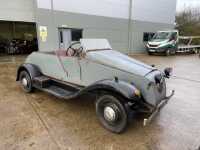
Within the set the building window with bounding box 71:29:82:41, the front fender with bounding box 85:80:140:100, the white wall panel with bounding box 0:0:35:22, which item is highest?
the white wall panel with bounding box 0:0:35:22

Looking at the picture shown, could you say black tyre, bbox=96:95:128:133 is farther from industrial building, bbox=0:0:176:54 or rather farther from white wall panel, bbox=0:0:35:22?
white wall panel, bbox=0:0:35:22

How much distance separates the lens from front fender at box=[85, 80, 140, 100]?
2389 millimetres

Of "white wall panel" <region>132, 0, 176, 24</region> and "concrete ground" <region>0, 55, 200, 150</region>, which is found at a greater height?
"white wall panel" <region>132, 0, 176, 24</region>

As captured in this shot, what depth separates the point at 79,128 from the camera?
107 inches

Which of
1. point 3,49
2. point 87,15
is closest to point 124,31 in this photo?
point 87,15

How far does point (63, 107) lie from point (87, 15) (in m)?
9.69

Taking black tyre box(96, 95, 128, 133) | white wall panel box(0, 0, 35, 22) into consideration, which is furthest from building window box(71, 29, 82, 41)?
black tyre box(96, 95, 128, 133)

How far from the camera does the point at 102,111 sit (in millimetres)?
2822

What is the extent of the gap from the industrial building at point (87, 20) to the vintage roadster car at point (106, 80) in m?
2.65

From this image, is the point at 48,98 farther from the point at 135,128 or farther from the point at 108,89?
the point at 135,128

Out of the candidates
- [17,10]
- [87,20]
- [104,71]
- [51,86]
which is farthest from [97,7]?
[104,71]

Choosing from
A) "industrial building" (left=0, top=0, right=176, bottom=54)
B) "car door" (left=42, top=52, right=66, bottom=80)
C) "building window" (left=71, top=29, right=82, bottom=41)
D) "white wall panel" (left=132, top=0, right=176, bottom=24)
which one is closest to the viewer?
"car door" (left=42, top=52, right=66, bottom=80)

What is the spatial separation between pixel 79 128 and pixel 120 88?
1005mm

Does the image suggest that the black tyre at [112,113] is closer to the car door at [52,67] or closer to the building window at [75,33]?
the car door at [52,67]
